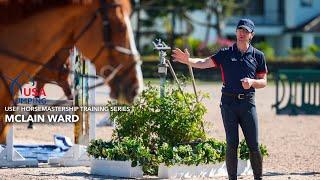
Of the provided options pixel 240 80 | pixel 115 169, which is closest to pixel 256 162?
pixel 240 80

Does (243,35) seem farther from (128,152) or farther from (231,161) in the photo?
(128,152)

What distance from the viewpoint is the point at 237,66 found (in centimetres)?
846

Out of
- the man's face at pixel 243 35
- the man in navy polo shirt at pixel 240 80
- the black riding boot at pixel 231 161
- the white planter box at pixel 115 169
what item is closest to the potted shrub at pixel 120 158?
the white planter box at pixel 115 169

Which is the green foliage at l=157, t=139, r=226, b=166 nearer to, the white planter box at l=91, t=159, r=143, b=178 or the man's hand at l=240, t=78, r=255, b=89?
the white planter box at l=91, t=159, r=143, b=178

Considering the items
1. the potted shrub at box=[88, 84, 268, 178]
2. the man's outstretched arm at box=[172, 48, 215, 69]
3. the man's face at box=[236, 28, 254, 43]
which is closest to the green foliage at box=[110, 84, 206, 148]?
the potted shrub at box=[88, 84, 268, 178]

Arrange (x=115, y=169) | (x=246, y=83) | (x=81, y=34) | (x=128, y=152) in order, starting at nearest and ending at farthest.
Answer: (x=81, y=34)
(x=246, y=83)
(x=128, y=152)
(x=115, y=169)

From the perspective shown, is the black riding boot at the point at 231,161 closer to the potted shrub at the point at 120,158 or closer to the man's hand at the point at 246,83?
the man's hand at the point at 246,83

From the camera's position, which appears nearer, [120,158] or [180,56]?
[180,56]

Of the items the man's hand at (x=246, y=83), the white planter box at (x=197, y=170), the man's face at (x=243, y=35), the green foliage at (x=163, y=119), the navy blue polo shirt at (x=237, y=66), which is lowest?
the white planter box at (x=197, y=170)

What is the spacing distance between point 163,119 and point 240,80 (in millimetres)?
1725

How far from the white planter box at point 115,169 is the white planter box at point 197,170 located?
0.30 metres

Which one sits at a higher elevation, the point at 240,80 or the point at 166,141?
the point at 240,80

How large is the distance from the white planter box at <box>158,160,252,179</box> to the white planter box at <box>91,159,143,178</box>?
296mm

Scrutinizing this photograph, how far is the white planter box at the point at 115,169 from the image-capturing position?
978cm
